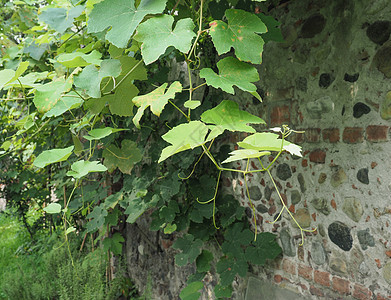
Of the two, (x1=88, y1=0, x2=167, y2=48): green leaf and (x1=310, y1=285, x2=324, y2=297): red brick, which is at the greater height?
(x1=88, y1=0, x2=167, y2=48): green leaf

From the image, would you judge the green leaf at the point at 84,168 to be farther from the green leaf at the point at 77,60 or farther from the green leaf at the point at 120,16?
the green leaf at the point at 120,16

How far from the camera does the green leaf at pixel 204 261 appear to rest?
2.41 m

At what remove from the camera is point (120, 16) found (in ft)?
3.44

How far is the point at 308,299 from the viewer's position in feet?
6.24

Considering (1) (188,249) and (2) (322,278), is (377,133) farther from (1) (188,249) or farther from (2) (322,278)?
(1) (188,249)

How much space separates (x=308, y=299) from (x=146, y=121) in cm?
160

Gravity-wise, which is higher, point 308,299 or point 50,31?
point 50,31

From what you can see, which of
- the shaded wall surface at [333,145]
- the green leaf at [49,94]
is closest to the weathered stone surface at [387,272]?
the shaded wall surface at [333,145]

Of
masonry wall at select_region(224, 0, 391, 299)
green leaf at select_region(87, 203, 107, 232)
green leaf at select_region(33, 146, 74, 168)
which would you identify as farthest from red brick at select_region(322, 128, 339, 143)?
green leaf at select_region(87, 203, 107, 232)

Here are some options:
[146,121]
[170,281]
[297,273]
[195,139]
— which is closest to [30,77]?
[195,139]

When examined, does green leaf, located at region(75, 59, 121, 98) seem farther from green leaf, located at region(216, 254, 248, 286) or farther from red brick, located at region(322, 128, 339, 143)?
green leaf, located at region(216, 254, 248, 286)

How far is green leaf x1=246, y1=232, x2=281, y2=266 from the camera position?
2064 millimetres

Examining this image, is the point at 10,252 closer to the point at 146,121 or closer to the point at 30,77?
the point at 146,121

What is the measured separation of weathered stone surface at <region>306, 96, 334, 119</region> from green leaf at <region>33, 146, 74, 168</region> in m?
1.19
